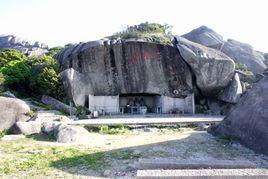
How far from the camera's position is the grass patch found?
69.9 ft

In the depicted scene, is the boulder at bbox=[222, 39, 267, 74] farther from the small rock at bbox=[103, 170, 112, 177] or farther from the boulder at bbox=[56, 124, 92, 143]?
the small rock at bbox=[103, 170, 112, 177]

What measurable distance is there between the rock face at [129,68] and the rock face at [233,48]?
37.2 ft

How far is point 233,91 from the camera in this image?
105ft

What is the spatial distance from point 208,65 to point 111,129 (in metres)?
14.8

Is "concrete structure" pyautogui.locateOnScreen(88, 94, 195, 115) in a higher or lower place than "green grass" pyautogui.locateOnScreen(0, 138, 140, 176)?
higher

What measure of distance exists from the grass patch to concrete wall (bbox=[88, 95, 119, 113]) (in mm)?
10329

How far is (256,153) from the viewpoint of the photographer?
14.9m

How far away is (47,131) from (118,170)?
836 cm

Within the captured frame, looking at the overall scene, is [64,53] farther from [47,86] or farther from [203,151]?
[203,151]

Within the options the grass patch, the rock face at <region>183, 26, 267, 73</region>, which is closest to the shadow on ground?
the grass patch

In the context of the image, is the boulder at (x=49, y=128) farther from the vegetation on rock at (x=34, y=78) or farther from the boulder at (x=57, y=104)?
the vegetation on rock at (x=34, y=78)

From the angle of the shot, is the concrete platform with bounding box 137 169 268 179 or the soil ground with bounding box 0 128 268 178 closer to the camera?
the concrete platform with bounding box 137 169 268 179

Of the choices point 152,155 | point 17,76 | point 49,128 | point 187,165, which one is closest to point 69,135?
point 49,128

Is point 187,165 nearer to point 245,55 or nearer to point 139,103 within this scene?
point 139,103
